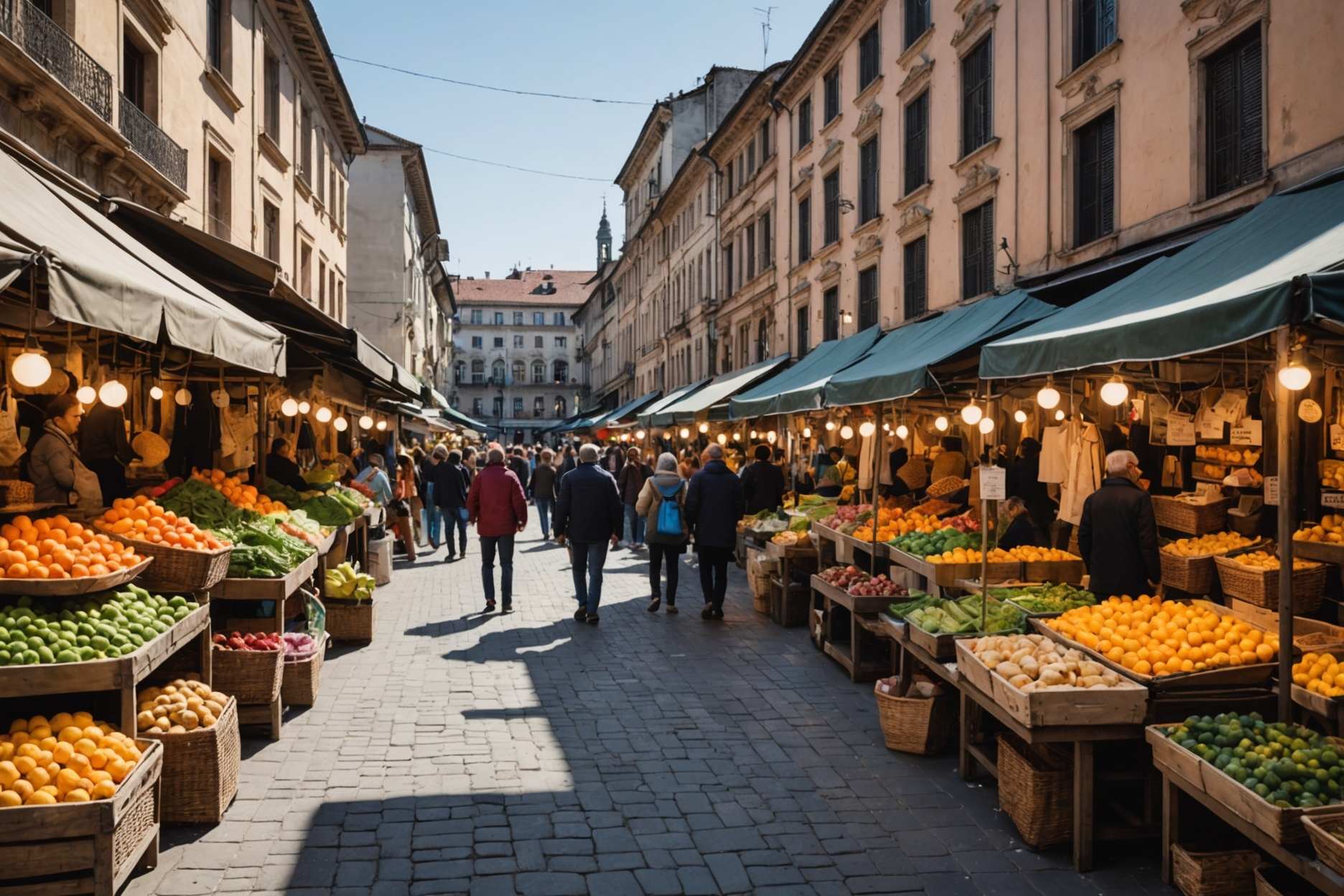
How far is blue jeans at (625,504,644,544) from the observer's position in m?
20.1

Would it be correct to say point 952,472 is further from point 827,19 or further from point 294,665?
point 827,19

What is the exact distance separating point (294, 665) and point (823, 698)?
4.32 m

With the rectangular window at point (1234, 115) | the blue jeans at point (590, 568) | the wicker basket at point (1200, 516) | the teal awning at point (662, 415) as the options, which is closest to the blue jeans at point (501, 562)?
the blue jeans at point (590, 568)

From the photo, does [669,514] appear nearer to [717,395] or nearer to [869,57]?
[717,395]

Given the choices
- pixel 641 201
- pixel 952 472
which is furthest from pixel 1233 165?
pixel 641 201

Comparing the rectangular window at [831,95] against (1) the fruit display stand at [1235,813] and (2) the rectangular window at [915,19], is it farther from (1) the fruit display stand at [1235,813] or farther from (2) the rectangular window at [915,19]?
(1) the fruit display stand at [1235,813]

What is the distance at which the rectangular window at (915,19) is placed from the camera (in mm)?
18906

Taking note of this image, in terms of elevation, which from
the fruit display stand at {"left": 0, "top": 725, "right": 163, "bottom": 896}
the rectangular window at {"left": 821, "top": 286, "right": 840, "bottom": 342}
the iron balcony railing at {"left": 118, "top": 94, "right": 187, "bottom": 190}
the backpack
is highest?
the iron balcony railing at {"left": 118, "top": 94, "right": 187, "bottom": 190}

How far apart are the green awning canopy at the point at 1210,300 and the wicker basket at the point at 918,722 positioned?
2543mm

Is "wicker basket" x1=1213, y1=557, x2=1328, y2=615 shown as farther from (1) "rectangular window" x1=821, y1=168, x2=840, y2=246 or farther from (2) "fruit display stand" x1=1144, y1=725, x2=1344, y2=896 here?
(1) "rectangular window" x1=821, y1=168, x2=840, y2=246

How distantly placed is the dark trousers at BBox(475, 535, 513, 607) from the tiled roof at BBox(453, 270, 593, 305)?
296 ft

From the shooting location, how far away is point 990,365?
8.16 metres

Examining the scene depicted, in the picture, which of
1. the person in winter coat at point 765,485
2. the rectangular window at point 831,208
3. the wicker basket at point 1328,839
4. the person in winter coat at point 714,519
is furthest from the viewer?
the rectangular window at point 831,208

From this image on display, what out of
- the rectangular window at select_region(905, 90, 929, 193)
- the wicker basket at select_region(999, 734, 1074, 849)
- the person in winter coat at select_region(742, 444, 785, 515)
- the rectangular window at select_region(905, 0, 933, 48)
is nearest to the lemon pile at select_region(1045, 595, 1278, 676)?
the wicker basket at select_region(999, 734, 1074, 849)
